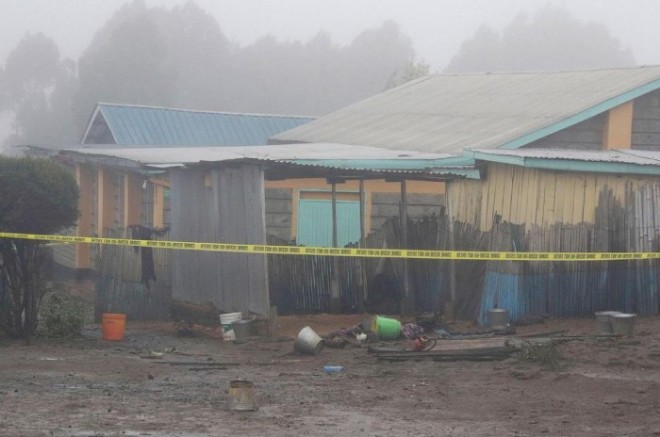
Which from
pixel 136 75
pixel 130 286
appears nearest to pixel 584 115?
pixel 130 286

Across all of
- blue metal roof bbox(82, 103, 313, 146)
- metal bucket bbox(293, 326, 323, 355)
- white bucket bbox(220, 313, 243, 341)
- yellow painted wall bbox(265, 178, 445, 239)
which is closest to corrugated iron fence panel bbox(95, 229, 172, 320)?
white bucket bbox(220, 313, 243, 341)

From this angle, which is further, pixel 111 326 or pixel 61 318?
pixel 111 326

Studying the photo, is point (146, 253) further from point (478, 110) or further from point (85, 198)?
point (85, 198)

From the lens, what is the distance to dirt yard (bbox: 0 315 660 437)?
28.4ft

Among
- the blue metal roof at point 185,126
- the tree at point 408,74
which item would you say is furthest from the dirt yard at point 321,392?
the tree at point 408,74

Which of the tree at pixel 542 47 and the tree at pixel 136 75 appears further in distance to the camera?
the tree at pixel 542 47

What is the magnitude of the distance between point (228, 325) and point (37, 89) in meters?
69.2

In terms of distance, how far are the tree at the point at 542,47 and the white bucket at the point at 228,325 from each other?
79.0m

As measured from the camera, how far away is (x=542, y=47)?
325 feet

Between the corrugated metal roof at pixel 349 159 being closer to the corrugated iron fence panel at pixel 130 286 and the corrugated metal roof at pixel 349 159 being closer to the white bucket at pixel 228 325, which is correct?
the corrugated iron fence panel at pixel 130 286

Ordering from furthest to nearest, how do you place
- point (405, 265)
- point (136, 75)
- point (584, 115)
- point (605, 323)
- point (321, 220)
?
point (136, 75)
point (321, 220)
point (584, 115)
point (405, 265)
point (605, 323)

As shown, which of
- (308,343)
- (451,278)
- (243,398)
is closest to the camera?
(243,398)

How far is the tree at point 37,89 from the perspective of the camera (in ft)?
249

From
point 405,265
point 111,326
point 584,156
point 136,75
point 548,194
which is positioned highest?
point 136,75
